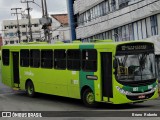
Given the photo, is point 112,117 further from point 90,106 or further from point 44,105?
point 44,105

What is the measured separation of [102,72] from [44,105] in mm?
3982

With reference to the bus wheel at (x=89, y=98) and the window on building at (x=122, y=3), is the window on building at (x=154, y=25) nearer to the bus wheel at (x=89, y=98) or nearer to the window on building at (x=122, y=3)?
the window on building at (x=122, y=3)

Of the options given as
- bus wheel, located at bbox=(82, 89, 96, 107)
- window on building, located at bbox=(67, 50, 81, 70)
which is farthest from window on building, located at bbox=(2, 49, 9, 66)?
bus wheel, located at bbox=(82, 89, 96, 107)

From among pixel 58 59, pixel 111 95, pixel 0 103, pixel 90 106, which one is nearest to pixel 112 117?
pixel 111 95

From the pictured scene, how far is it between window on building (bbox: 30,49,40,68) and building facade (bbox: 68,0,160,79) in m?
13.6

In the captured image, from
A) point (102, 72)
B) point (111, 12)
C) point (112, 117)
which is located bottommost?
point (112, 117)

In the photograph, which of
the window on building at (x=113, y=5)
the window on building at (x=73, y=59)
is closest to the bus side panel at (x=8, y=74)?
the window on building at (x=73, y=59)

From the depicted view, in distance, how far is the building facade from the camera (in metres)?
36.7

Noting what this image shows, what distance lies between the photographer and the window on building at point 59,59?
71.4 feet

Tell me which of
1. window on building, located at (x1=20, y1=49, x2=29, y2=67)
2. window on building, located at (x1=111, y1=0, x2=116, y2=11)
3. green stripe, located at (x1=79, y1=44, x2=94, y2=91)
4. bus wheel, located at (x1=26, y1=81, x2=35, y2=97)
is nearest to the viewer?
green stripe, located at (x1=79, y1=44, x2=94, y2=91)

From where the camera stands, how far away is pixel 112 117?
52.5ft

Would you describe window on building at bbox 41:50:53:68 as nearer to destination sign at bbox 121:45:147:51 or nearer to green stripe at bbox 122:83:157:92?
destination sign at bbox 121:45:147:51

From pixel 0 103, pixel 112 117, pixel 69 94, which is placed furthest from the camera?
pixel 0 103

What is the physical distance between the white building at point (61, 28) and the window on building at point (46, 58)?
56.9 meters
